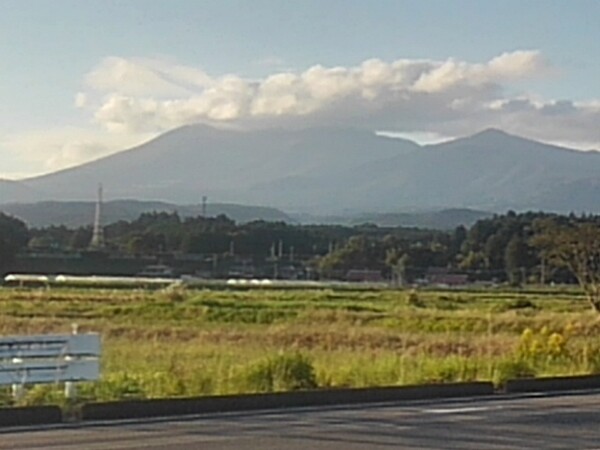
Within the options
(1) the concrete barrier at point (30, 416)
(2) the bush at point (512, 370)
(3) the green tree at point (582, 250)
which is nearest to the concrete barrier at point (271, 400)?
(1) the concrete barrier at point (30, 416)

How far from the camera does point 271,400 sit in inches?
590

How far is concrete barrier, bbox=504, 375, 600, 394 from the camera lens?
57.0ft

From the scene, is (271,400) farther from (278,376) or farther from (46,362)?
(46,362)

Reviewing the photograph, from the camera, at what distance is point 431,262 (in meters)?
106

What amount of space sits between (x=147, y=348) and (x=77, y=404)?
12.8 m

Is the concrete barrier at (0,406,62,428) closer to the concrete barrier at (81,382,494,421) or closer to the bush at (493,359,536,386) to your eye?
the concrete barrier at (81,382,494,421)

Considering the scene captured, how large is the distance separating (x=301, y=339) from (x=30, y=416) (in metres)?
19.1

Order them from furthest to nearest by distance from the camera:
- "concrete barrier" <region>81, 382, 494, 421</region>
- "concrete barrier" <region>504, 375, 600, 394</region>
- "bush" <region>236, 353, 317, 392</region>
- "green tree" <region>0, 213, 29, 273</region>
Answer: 1. "green tree" <region>0, 213, 29, 273</region>
2. "concrete barrier" <region>504, 375, 600, 394</region>
3. "bush" <region>236, 353, 317, 392</region>
4. "concrete barrier" <region>81, 382, 494, 421</region>

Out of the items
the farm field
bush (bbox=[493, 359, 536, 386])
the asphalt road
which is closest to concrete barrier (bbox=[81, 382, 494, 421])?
the asphalt road

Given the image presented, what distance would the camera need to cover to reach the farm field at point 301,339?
1691 centimetres

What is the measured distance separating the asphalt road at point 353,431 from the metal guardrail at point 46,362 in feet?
6.24

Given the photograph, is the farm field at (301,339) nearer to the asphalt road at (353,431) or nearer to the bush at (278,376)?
the bush at (278,376)

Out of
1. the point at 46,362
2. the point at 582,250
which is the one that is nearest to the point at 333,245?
the point at 582,250

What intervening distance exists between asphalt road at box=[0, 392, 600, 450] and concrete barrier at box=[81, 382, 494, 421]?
1.47 feet
